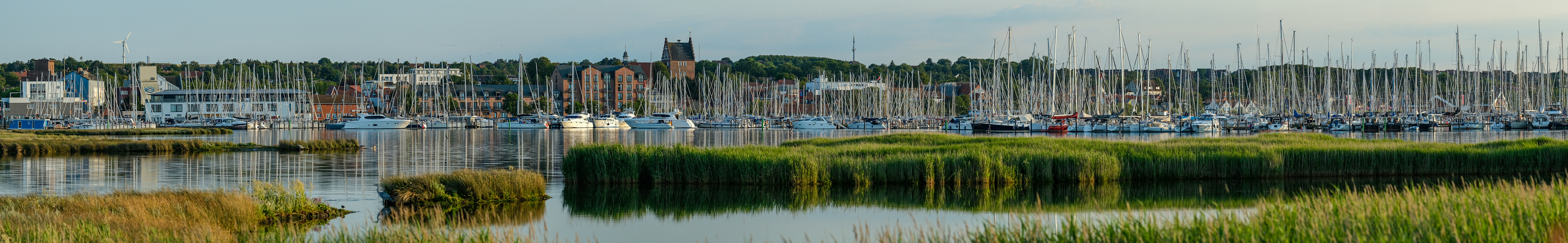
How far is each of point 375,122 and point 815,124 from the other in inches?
1594

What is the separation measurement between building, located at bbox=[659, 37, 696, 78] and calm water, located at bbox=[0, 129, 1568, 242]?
14908 centimetres

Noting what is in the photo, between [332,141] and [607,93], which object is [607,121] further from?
[332,141]

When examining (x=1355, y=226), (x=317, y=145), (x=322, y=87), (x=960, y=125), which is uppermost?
(x=322, y=87)

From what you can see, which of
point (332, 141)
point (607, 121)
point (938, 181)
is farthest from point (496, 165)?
point (607, 121)

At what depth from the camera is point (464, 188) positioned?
23.8 metres

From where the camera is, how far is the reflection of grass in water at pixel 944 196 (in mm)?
23422

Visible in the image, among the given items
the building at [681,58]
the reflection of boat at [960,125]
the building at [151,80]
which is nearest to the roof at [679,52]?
the building at [681,58]

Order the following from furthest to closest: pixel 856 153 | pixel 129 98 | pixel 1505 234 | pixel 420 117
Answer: pixel 129 98 < pixel 420 117 < pixel 856 153 < pixel 1505 234

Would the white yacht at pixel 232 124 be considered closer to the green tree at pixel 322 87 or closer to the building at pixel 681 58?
the green tree at pixel 322 87

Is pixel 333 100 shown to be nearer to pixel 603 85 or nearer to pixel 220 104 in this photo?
pixel 220 104

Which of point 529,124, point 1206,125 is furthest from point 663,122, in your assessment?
point 1206,125

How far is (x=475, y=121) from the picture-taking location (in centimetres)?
11762

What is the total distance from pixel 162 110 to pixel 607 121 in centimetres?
6513

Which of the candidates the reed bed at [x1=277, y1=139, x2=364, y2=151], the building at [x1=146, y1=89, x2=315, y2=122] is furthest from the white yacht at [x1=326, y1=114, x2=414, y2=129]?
the reed bed at [x1=277, y1=139, x2=364, y2=151]
